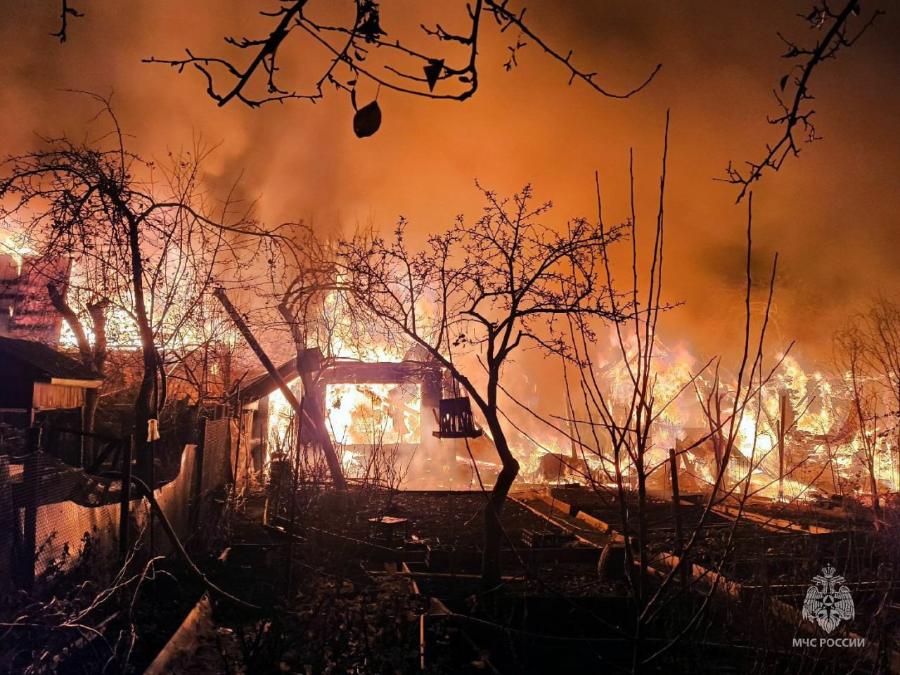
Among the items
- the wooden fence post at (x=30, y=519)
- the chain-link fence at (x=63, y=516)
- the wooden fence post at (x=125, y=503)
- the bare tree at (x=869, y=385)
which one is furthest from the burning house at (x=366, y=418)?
the bare tree at (x=869, y=385)

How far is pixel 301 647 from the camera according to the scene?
255 inches

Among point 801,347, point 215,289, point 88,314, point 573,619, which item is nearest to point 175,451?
point 88,314

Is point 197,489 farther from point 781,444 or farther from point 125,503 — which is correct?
point 781,444

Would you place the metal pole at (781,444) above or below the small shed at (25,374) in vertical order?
below

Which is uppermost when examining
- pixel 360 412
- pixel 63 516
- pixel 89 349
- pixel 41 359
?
pixel 89 349

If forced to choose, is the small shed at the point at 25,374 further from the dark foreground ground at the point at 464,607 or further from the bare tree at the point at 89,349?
the dark foreground ground at the point at 464,607

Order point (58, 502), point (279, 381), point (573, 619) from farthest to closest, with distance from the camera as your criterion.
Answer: point (279, 381), point (573, 619), point (58, 502)

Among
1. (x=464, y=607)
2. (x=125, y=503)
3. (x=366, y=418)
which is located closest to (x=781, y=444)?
(x=464, y=607)

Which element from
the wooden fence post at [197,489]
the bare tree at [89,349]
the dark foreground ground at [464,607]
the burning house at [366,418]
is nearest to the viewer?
the dark foreground ground at [464,607]

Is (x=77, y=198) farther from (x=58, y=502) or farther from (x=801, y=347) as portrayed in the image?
(x=801, y=347)

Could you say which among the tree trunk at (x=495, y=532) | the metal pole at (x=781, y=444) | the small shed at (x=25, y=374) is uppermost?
the small shed at (x=25, y=374)

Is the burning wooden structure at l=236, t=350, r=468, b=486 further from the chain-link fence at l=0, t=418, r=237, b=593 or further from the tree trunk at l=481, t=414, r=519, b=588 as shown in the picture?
the tree trunk at l=481, t=414, r=519, b=588

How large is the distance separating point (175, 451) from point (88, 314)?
16.2ft

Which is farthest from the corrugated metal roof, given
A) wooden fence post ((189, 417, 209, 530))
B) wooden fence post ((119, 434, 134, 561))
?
wooden fence post ((119, 434, 134, 561))
